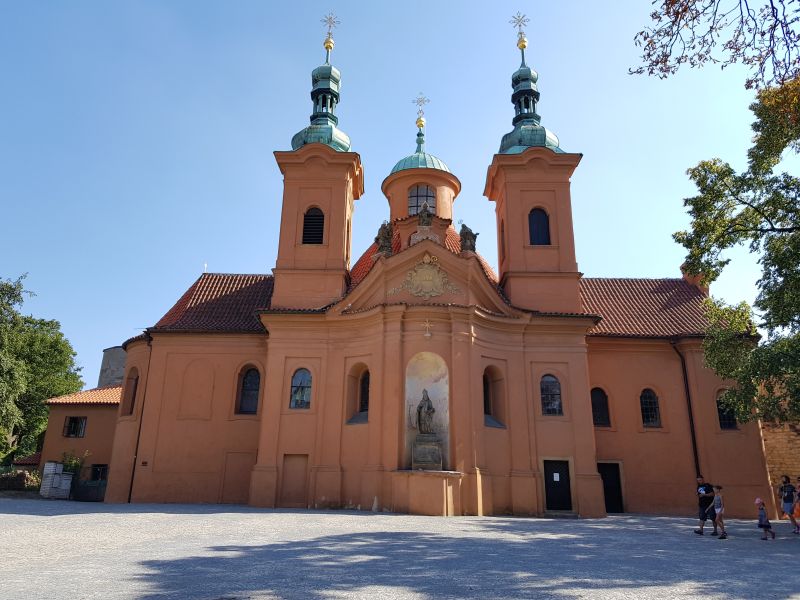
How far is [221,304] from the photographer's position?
25156 millimetres

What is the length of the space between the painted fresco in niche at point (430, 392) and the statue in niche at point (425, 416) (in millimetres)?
203

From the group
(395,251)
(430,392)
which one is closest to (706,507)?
(430,392)

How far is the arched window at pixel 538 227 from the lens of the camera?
77.8ft

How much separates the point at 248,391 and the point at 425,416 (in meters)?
8.32

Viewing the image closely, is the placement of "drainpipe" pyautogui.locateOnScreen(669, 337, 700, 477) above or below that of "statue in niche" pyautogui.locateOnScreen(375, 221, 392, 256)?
below

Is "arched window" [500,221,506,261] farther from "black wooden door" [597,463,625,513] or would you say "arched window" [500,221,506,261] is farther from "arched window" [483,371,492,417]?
"black wooden door" [597,463,625,513]

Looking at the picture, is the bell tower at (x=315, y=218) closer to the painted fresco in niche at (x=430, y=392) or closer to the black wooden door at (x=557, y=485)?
the painted fresco in niche at (x=430, y=392)

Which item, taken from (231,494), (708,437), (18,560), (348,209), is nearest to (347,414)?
(231,494)

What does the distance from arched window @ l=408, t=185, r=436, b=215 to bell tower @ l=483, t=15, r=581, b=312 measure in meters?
3.22

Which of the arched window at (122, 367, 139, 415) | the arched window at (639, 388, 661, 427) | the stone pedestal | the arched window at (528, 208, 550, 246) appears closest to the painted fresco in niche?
the stone pedestal

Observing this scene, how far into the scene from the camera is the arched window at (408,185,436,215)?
91.6ft

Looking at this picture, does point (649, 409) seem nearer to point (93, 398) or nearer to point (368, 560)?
point (368, 560)

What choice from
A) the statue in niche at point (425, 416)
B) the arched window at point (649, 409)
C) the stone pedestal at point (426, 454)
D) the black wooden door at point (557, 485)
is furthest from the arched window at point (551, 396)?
the stone pedestal at point (426, 454)

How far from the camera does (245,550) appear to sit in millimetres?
9352
